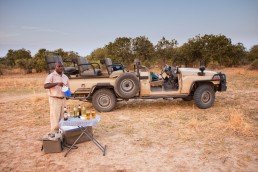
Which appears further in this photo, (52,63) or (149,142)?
(52,63)

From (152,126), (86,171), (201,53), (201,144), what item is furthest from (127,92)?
(201,53)

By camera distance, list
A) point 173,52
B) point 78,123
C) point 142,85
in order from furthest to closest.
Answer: point 173,52 → point 142,85 → point 78,123

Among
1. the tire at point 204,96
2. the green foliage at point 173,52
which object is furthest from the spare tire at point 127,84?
the green foliage at point 173,52

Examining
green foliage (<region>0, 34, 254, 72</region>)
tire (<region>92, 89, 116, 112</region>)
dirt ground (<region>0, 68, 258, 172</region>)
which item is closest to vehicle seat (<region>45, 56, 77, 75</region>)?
tire (<region>92, 89, 116, 112</region>)

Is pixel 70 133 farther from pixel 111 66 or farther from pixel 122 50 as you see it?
pixel 122 50

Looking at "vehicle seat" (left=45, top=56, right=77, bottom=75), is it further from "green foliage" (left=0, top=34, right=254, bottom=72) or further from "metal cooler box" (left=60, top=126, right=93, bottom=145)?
"green foliage" (left=0, top=34, right=254, bottom=72)

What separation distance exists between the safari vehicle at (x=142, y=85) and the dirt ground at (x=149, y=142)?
1.67 feet

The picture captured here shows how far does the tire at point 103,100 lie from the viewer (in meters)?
8.51

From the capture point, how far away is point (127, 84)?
812 centimetres

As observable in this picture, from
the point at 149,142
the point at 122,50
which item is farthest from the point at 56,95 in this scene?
the point at 122,50

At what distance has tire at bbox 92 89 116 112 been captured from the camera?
27.9ft

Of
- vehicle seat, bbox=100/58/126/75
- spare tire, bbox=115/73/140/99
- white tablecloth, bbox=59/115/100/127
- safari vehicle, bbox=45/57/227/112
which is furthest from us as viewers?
vehicle seat, bbox=100/58/126/75

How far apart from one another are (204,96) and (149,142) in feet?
12.1

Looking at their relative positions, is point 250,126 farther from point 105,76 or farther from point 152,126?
point 105,76
